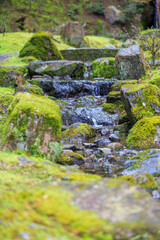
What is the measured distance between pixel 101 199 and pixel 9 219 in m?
0.82

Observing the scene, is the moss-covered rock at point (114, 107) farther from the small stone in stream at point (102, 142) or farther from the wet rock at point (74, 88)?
the wet rock at point (74, 88)

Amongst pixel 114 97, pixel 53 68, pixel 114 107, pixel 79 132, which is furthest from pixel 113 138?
pixel 53 68

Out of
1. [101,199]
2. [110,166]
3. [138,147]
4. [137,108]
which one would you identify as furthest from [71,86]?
[101,199]

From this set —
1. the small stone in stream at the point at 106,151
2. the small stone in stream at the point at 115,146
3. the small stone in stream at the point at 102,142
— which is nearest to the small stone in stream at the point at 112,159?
the small stone in stream at the point at 106,151

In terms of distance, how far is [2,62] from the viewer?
1673cm

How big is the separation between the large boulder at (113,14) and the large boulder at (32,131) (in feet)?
123

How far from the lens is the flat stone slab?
64.7ft

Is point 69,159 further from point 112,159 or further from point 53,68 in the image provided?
point 53,68

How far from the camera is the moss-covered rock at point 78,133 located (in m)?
7.48

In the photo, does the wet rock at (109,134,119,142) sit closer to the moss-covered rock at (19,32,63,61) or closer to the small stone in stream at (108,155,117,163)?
the small stone in stream at (108,155,117,163)

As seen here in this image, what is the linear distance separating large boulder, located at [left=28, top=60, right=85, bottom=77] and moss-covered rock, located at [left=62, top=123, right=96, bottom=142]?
23.6 ft

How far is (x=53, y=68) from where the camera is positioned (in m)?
14.4

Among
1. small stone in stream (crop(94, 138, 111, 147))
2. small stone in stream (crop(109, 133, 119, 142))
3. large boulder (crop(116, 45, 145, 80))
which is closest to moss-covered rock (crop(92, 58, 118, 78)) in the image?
large boulder (crop(116, 45, 145, 80))

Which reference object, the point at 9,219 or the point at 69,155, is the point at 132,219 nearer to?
the point at 9,219
